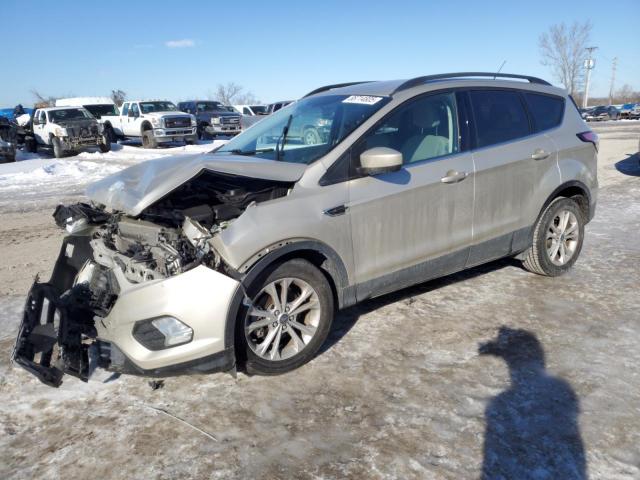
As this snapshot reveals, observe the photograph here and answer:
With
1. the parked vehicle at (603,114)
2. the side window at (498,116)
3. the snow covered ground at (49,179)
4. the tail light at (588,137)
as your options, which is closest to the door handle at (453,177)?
the side window at (498,116)

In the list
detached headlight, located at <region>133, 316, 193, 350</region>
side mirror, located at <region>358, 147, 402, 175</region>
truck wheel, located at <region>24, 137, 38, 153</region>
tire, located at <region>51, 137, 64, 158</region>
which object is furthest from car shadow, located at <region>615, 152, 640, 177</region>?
truck wheel, located at <region>24, 137, 38, 153</region>

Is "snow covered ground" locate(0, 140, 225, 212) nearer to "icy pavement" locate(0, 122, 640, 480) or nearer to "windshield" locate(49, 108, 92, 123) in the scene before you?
"windshield" locate(49, 108, 92, 123)

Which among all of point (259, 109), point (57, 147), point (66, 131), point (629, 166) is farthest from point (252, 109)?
point (629, 166)

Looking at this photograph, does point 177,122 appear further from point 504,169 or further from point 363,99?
point 504,169

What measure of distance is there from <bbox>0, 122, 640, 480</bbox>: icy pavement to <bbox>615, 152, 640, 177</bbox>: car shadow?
9139 mm

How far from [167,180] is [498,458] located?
2500 mm

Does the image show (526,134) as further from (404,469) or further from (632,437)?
(404,469)

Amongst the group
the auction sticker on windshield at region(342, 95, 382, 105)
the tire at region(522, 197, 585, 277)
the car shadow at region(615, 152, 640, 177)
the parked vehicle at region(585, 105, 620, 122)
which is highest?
the auction sticker on windshield at region(342, 95, 382, 105)

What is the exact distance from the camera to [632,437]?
264cm

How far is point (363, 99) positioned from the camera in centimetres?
397

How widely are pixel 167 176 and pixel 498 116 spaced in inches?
114

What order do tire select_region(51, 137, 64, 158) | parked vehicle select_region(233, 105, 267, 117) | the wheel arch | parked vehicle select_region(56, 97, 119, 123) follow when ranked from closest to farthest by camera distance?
the wheel arch → tire select_region(51, 137, 64, 158) → parked vehicle select_region(56, 97, 119, 123) → parked vehicle select_region(233, 105, 267, 117)

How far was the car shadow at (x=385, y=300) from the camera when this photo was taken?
3.98 meters

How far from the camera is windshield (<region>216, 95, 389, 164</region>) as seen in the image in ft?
12.2
